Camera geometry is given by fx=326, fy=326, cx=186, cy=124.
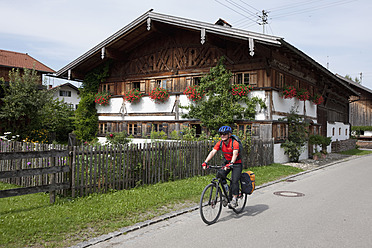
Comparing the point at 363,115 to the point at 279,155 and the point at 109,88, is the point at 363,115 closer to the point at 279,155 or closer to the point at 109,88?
the point at 279,155

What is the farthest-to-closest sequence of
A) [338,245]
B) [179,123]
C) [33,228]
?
[179,123] → [33,228] → [338,245]

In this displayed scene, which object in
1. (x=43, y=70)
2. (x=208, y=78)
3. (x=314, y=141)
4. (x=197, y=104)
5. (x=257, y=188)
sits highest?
(x=43, y=70)

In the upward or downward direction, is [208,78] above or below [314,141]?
above

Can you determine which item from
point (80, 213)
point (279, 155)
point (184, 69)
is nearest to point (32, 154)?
point (80, 213)

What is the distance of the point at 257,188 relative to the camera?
1045 cm

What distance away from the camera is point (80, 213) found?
21.7ft

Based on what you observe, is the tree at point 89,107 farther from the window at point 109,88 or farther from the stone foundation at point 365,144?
the stone foundation at point 365,144

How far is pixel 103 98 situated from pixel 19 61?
48.7ft

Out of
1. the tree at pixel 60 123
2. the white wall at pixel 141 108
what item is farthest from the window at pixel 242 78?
the tree at pixel 60 123

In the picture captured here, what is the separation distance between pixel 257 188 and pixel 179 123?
9.12m

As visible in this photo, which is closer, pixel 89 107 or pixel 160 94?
pixel 160 94

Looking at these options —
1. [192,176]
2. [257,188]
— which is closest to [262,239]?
[257,188]

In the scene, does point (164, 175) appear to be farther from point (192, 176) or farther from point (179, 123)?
point (179, 123)

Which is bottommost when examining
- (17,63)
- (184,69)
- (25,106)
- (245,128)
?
(245,128)
